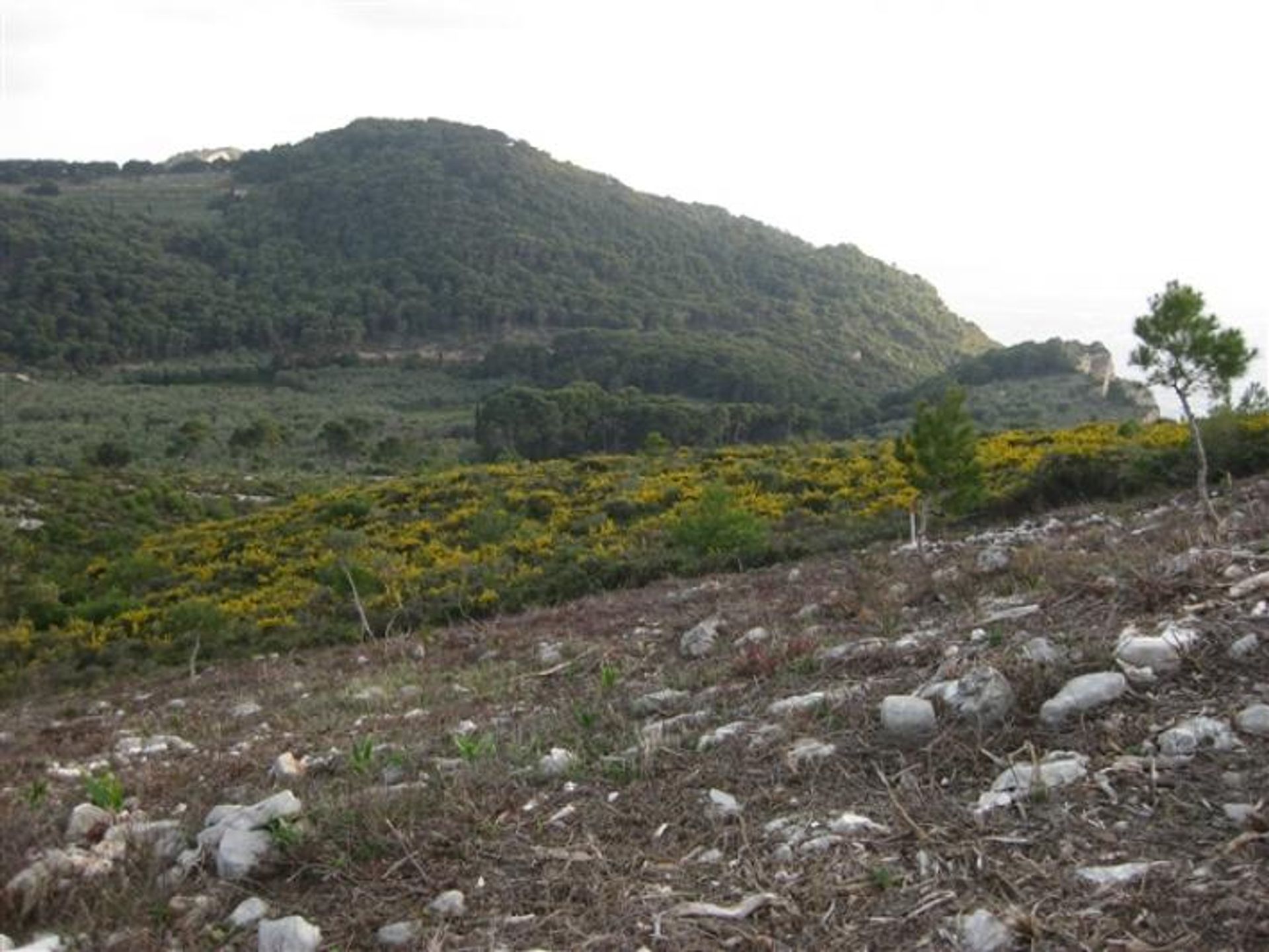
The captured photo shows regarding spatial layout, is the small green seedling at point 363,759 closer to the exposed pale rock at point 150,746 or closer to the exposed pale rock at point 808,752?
the exposed pale rock at point 808,752

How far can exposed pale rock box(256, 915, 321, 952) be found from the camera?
3.35 meters

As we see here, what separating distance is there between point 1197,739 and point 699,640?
4849mm

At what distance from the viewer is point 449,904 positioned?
3498 mm

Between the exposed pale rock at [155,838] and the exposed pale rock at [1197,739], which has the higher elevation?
the exposed pale rock at [1197,739]

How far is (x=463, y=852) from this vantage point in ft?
12.7

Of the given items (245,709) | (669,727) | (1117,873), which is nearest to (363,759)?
(669,727)

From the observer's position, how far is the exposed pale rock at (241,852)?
3.97 meters

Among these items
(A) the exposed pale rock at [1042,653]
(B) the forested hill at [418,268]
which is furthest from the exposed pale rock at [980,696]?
(B) the forested hill at [418,268]

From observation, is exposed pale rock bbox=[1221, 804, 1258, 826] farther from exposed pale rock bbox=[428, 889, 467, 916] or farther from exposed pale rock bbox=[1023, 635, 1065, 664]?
exposed pale rock bbox=[428, 889, 467, 916]

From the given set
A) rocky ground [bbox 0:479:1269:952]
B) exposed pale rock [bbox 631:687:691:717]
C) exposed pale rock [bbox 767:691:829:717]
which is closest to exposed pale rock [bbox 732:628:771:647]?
rocky ground [bbox 0:479:1269:952]

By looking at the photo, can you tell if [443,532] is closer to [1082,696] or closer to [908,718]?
[908,718]

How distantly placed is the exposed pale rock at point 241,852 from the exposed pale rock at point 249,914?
232 mm

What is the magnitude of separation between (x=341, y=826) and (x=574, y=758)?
114cm

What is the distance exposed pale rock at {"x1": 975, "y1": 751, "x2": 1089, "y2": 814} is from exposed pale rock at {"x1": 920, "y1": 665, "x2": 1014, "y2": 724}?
0.44 m
